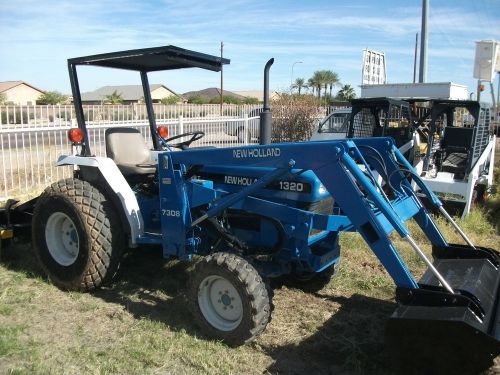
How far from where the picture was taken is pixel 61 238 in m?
4.39

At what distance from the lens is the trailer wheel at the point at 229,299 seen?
315 centimetres

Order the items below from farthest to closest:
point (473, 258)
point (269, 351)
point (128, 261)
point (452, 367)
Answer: point (128, 261)
point (473, 258)
point (269, 351)
point (452, 367)

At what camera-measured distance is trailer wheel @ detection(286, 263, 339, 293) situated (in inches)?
171

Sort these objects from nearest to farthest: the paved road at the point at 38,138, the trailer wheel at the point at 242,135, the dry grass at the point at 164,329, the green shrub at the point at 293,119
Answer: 1. the dry grass at the point at 164,329
2. the paved road at the point at 38,138
3. the trailer wheel at the point at 242,135
4. the green shrub at the point at 293,119

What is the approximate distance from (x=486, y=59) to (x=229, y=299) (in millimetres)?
9222

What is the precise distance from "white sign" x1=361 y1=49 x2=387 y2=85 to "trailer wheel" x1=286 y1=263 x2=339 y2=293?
9.56 meters

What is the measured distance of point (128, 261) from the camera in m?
4.99

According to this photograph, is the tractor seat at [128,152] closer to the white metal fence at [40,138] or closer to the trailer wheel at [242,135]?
the white metal fence at [40,138]

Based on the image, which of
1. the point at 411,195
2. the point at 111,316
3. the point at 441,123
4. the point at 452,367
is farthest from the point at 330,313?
the point at 441,123

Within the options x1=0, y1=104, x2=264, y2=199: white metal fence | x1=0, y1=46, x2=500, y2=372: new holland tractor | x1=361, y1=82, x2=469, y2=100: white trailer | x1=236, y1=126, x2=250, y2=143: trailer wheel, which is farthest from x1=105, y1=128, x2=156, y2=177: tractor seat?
x1=236, y1=126, x2=250, y2=143: trailer wheel

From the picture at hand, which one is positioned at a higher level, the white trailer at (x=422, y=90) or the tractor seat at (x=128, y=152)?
the white trailer at (x=422, y=90)

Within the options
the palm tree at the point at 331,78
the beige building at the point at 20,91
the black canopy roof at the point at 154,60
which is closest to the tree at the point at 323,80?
the palm tree at the point at 331,78

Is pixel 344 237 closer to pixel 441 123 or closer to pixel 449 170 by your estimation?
pixel 449 170

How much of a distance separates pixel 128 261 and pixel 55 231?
0.89 metres
